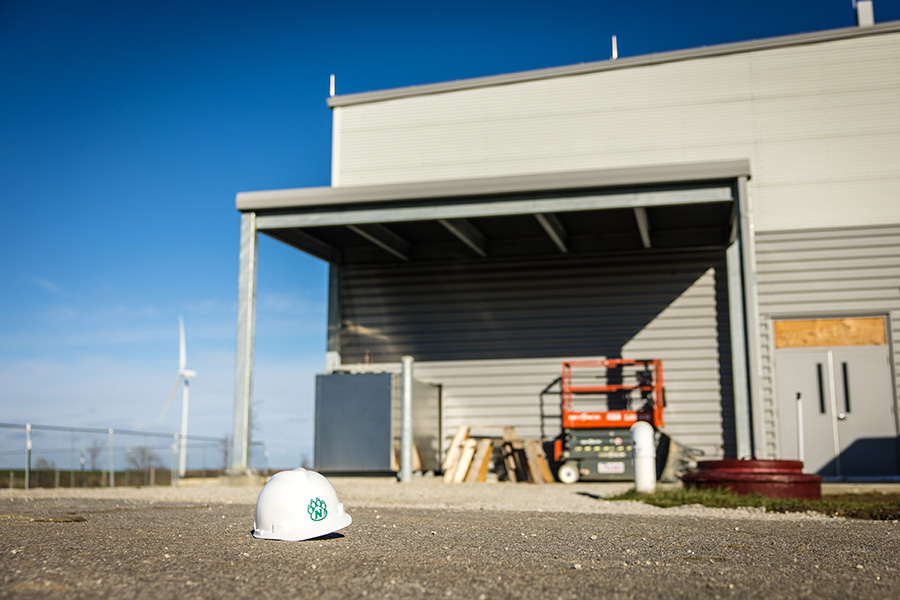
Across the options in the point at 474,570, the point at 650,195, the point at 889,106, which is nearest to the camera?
the point at 474,570

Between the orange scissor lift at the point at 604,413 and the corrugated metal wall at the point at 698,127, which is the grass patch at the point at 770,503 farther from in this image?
the corrugated metal wall at the point at 698,127

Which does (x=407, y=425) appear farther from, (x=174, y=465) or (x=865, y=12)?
(x=865, y=12)

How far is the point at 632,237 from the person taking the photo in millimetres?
16141

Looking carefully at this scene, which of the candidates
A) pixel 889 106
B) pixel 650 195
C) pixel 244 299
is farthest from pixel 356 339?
pixel 889 106

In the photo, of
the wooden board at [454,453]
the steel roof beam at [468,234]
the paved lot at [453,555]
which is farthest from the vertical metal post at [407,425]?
the paved lot at [453,555]

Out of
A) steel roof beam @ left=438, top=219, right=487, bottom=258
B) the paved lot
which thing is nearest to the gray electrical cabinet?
steel roof beam @ left=438, top=219, right=487, bottom=258

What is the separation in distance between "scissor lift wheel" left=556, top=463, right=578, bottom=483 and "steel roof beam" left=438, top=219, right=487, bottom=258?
4.38 metres

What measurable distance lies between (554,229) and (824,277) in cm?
499

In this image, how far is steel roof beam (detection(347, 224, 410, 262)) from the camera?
15.2 metres

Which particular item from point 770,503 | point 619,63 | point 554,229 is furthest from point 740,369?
point 619,63

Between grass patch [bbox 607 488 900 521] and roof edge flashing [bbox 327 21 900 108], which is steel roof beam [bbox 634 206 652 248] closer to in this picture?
roof edge flashing [bbox 327 21 900 108]

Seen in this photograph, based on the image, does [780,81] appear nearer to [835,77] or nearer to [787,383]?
[835,77]

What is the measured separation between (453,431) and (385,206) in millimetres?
5235

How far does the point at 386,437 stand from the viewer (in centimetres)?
1462
